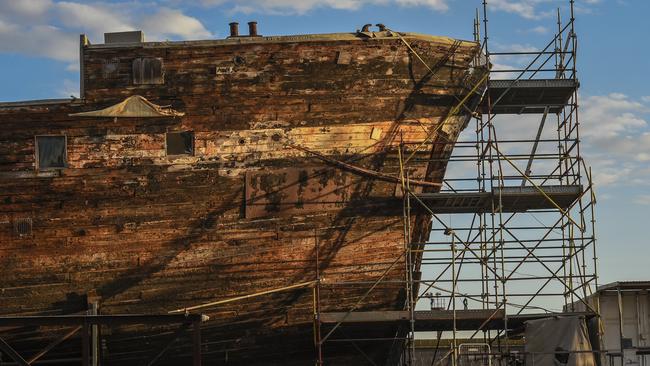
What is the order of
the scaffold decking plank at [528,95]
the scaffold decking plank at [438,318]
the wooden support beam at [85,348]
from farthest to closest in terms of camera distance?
the scaffold decking plank at [528,95] < the scaffold decking plank at [438,318] < the wooden support beam at [85,348]

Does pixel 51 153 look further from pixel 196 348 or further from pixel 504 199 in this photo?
pixel 504 199

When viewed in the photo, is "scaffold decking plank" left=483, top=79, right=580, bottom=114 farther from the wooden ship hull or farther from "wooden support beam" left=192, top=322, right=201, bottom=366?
"wooden support beam" left=192, top=322, right=201, bottom=366

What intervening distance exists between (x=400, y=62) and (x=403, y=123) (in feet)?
4.86

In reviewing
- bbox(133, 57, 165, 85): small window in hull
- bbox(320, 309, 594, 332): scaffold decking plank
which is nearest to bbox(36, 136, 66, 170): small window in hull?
bbox(133, 57, 165, 85): small window in hull

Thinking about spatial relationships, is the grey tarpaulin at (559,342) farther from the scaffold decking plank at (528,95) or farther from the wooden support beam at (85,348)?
the wooden support beam at (85,348)

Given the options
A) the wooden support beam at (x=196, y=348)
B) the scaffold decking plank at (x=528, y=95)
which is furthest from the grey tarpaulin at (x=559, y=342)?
the wooden support beam at (x=196, y=348)

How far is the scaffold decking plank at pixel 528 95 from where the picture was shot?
Answer: 22.7 metres

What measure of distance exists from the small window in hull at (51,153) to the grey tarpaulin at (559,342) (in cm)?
1163

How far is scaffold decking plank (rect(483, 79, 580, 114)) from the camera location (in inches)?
895

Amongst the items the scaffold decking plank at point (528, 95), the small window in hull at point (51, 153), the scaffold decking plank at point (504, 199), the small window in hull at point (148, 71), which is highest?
the small window in hull at point (148, 71)

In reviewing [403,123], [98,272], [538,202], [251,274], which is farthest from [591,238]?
[98,272]

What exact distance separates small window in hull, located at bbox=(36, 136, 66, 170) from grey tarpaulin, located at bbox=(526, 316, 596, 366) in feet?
38.1

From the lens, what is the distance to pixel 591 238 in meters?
21.9

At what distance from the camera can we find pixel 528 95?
23500mm
